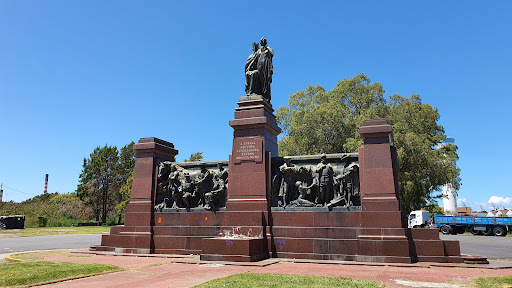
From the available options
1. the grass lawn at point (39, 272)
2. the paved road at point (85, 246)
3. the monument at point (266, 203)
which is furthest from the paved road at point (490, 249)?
the grass lawn at point (39, 272)

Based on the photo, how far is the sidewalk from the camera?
7563 millimetres

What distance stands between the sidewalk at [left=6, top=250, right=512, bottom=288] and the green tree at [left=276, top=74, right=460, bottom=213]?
60.9 ft

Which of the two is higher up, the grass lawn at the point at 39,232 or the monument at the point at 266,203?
the monument at the point at 266,203

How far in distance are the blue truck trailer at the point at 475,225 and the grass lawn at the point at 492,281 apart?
96.0 ft

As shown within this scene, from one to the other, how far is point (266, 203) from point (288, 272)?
4.09 meters

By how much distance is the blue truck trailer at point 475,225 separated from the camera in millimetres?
32344

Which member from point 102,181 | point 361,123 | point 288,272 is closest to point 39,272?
point 288,272

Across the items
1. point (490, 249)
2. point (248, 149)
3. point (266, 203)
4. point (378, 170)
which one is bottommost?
point (490, 249)

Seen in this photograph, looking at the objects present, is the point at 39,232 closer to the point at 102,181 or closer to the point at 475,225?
the point at 102,181

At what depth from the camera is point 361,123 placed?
1184 inches

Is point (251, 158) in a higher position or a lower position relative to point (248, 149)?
lower

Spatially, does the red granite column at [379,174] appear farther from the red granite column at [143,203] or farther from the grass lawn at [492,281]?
the red granite column at [143,203]

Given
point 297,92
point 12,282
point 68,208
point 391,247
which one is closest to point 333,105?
point 297,92

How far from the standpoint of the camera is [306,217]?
12445mm
